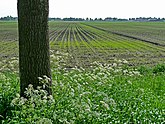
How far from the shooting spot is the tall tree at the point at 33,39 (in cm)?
501

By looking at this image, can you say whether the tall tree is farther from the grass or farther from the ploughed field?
the ploughed field

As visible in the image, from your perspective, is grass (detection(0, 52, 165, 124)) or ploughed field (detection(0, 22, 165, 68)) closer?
grass (detection(0, 52, 165, 124))

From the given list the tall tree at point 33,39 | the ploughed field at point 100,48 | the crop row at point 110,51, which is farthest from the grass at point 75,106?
the crop row at point 110,51

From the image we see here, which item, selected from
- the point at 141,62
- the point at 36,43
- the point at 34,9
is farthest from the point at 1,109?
the point at 141,62

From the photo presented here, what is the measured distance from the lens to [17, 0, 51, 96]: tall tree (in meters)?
5.01

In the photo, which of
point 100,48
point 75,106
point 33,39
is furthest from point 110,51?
point 75,106

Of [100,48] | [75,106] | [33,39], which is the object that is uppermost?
[33,39]

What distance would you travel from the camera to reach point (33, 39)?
16.5 ft

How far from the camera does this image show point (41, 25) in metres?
5.08

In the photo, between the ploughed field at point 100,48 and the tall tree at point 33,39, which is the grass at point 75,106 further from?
the ploughed field at point 100,48

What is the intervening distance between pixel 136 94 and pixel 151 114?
1.38 m

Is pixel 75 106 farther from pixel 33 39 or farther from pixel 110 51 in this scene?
pixel 110 51

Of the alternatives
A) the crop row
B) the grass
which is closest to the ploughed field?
the crop row

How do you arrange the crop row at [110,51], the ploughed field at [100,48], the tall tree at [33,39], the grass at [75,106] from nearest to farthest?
the grass at [75,106] < the tall tree at [33,39] < the ploughed field at [100,48] < the crop row at [110,51]
